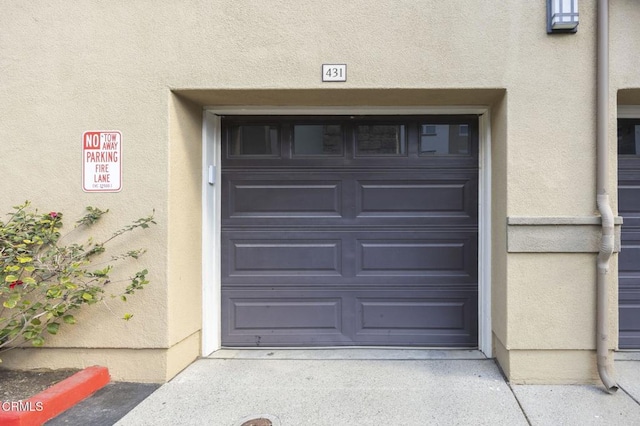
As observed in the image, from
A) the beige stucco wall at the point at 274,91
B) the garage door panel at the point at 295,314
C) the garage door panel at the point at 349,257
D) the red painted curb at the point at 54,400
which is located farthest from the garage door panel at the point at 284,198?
the red painted curb at the point at 54,400

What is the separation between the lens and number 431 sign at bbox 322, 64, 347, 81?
293cm

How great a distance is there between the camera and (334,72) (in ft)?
9.64

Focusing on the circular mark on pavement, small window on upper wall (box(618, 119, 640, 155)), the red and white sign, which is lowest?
the circular mark on pavement

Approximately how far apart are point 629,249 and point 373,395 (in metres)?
2.79

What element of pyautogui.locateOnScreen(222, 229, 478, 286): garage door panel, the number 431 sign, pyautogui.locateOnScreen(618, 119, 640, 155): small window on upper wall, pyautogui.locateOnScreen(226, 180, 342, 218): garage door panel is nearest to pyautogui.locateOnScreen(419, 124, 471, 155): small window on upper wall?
pyautogui.locateOnScreen(222, 229, 478, 286): garage door panel

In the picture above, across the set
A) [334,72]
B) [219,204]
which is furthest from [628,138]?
[219,204]

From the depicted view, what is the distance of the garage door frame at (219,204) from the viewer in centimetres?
333

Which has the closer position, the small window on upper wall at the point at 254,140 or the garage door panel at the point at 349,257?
the garage door panel at the point at 349,257

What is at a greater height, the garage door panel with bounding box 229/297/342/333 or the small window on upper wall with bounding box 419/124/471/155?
the small window on upper wall with bounding box 419/124/471/155

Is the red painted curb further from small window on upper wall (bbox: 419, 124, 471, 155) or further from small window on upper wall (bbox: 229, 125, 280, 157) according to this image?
small window on upper wall (bbox: 419, 124, 471, 155)

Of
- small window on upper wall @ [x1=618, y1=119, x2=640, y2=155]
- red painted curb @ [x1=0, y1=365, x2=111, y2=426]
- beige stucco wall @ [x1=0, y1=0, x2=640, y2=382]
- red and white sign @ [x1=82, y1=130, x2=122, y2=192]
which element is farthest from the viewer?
small window on upper wall @ [x1=618, y1=119, x2=640, y2=155]

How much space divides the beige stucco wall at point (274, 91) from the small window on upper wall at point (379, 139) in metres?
0.56

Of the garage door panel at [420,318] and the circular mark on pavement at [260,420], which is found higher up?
the garage door panel at [420,318]

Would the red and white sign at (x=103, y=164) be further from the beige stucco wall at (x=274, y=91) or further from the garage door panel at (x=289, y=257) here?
the garage door panel at (x=289, y=257)
